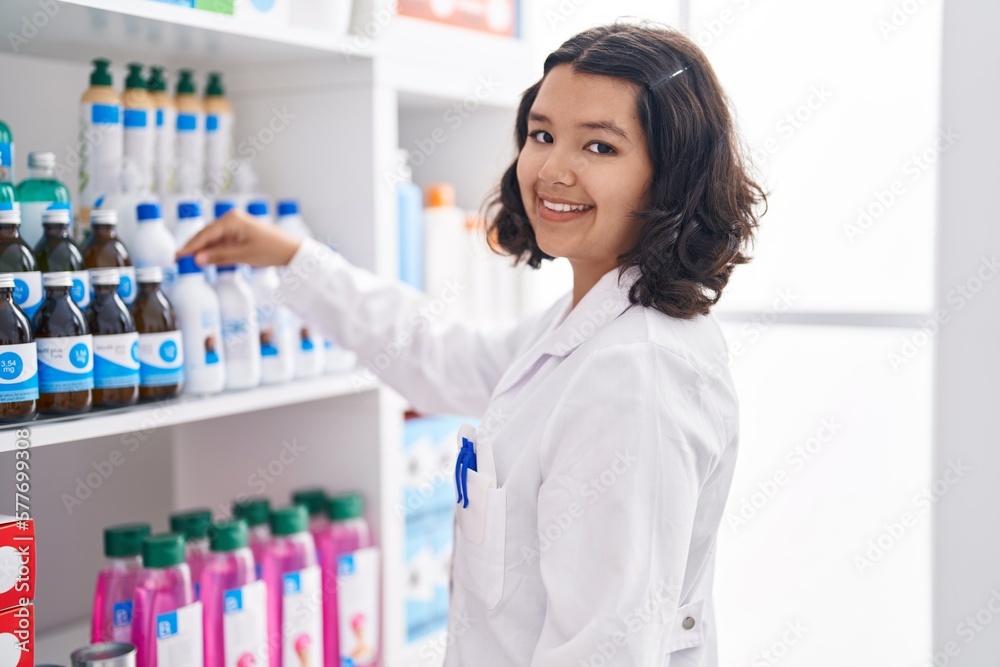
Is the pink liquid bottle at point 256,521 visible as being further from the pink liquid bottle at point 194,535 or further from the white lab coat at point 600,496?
the white lab coat at point 600,496

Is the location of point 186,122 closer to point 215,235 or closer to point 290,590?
point 215,235

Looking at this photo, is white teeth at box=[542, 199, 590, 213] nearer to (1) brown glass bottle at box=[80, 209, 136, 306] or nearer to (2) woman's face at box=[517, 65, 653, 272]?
(2) woman's face at box=[517, 65, 653, 272]

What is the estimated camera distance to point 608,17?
2086mm

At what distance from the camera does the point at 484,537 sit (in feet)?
3.59

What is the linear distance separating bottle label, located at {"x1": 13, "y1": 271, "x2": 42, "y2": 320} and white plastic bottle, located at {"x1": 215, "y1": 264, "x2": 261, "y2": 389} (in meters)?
0.29

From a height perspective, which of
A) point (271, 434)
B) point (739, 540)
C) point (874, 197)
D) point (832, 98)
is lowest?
point (739, 540)

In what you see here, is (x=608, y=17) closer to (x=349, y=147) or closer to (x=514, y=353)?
(x=349, y=147)

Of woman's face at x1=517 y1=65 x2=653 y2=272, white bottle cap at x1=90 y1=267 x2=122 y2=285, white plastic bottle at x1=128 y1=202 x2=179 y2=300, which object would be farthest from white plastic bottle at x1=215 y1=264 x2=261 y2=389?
woman's face at x1=517 y1=65 x2=653 y2=272

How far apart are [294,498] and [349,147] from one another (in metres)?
0.58

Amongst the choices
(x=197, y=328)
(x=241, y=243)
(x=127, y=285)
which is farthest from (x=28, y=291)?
(x=241, y=243)

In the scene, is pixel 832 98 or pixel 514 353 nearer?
pixel 514 353

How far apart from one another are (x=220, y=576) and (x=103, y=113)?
2.15 feet

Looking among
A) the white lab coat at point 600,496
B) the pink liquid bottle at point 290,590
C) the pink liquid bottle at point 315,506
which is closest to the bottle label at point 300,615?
the pink liquid bottle at point 290,590

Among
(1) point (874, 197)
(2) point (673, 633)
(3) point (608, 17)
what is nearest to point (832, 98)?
(1) point (874, 197)
